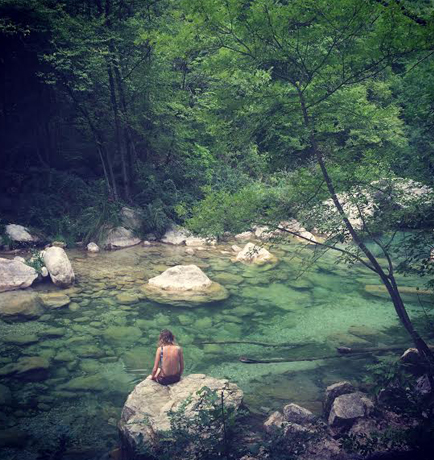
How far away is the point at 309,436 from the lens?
163 inches

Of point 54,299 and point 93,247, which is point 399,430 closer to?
point 54,299

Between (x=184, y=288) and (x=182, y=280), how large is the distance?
260 millimetres

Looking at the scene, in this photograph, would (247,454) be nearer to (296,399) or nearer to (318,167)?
(296,399)

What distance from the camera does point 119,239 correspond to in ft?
43.6

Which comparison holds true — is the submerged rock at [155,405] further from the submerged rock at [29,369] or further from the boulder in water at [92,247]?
the boulder in water at [92,247]

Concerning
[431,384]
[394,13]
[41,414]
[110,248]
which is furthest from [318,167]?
[110,248]

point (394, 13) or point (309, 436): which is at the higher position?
point (394, 13)

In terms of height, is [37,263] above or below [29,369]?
above

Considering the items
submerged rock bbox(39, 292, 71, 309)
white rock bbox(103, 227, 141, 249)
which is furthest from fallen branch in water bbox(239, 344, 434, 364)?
white rock bbox(103, 227, 141, 249)

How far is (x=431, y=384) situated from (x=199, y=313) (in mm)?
4834

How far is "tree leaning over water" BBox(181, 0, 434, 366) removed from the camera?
4234 mm

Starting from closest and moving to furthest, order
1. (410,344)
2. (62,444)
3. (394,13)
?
(62,444), (394,13), (410,344)

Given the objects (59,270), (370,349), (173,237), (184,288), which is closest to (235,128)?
(370,349)

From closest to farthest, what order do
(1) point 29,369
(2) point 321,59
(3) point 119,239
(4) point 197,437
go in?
(4) point 197,437
(2) point 321,59
(1) point 29,369
(3) point 119,239
